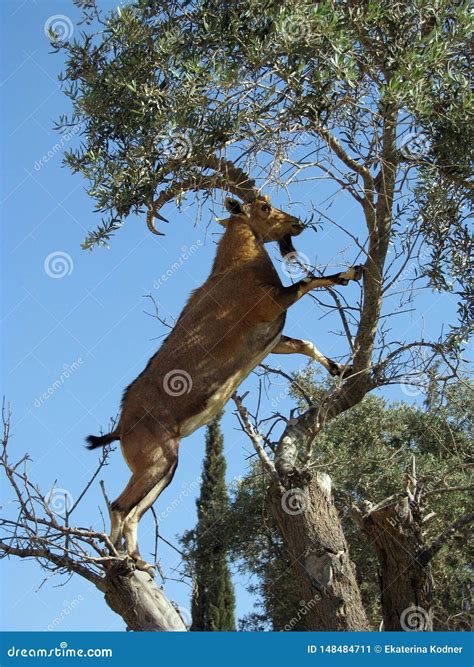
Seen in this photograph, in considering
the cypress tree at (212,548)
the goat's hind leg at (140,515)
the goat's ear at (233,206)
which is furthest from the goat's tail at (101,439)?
the cypress tree at (212,548)

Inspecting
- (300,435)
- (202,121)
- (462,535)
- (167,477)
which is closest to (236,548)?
(462,535)

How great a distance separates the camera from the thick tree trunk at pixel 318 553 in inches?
332

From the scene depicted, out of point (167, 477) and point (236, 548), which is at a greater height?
point (236, 548)

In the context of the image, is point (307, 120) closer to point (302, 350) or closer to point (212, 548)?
point (302, 350)

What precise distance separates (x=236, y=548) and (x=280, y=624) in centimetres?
179

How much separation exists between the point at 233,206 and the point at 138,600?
4.79 meters

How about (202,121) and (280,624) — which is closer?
(202,121)

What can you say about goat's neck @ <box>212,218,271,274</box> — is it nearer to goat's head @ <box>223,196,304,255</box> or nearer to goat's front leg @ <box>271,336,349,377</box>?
goat's head @ <box>223,196,304,255</box>

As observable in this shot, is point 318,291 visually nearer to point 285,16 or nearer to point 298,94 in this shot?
point 298,94

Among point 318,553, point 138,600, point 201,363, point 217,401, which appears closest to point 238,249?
point 201,363

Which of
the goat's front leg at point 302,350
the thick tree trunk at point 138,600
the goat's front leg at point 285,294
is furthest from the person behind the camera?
the goat's front leg at point 302,350

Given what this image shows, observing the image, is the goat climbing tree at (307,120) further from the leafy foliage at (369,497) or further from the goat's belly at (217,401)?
the leafy foliage at (369,497)

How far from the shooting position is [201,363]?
847 centimetres

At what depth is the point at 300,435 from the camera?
375 inches
